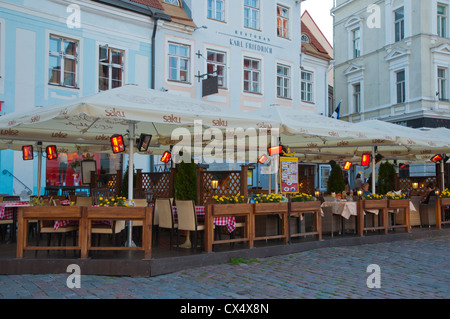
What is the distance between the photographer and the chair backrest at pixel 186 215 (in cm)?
750

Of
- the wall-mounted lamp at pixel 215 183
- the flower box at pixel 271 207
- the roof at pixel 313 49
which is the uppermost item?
the roof at pixel 313 49

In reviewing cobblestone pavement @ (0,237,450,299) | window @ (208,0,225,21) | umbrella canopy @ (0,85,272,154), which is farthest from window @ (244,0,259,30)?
cobblestone pavement @ (0,237,450,299)

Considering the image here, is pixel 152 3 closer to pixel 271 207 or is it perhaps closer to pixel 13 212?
pixel 13 212

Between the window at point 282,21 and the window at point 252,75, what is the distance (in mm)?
2321

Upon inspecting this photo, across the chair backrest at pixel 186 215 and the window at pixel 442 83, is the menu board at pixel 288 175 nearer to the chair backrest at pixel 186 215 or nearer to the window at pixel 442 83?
the chair backrest at pixel 186 215

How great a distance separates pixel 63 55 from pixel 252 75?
8.32 metres

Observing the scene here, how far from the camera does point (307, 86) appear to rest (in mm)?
22516

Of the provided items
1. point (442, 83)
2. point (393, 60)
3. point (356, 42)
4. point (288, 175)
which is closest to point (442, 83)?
point (442, 83)

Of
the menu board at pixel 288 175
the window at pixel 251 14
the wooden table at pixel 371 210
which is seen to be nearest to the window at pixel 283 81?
the window at pixel 251 14

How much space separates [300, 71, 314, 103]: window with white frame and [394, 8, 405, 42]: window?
7273 mm

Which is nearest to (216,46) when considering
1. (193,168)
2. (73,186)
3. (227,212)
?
(73,186)

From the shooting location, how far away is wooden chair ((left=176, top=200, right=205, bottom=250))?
7.48 metres

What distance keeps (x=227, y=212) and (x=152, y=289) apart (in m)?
2.26

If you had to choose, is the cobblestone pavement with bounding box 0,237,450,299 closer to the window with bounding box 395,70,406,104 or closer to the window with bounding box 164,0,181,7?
the window with bounding box 164,0,181,7
